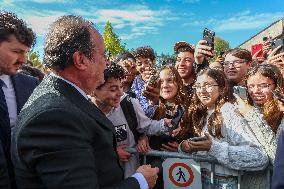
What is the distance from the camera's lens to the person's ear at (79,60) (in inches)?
70.6

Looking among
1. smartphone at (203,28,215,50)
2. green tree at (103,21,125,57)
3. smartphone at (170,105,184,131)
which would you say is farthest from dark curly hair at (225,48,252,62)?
green tree at (103,21,125,57)

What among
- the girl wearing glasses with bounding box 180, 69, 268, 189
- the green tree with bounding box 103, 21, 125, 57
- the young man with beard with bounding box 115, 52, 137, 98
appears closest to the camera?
the girl wearing glasses with bounding box 180, 69, 268, 189

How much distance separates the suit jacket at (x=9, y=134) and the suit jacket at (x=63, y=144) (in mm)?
391

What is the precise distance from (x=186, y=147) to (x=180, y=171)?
22 cm

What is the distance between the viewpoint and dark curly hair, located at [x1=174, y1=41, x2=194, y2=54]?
4855mm

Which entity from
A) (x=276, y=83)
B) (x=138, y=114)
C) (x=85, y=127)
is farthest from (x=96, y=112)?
(x=276, y=83)

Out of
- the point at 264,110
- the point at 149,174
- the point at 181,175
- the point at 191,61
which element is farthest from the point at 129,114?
the point at 191,61

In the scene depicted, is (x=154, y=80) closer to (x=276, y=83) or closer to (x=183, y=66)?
(x=183, y=66)

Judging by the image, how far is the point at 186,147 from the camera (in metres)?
3.07

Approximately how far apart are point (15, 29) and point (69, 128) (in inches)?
52.4

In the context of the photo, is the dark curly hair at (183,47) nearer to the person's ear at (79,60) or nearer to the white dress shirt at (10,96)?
the white dress shirt at (10,96)

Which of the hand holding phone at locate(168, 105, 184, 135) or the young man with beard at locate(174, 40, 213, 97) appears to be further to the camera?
the young man with beard at locate(174, 40, 213, 97)

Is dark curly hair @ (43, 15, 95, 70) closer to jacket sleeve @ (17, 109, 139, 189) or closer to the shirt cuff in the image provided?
jacket sleeve @ (17, 109, 139, 189)

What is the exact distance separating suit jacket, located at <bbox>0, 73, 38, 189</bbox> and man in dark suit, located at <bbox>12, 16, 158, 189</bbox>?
1.22 feet
